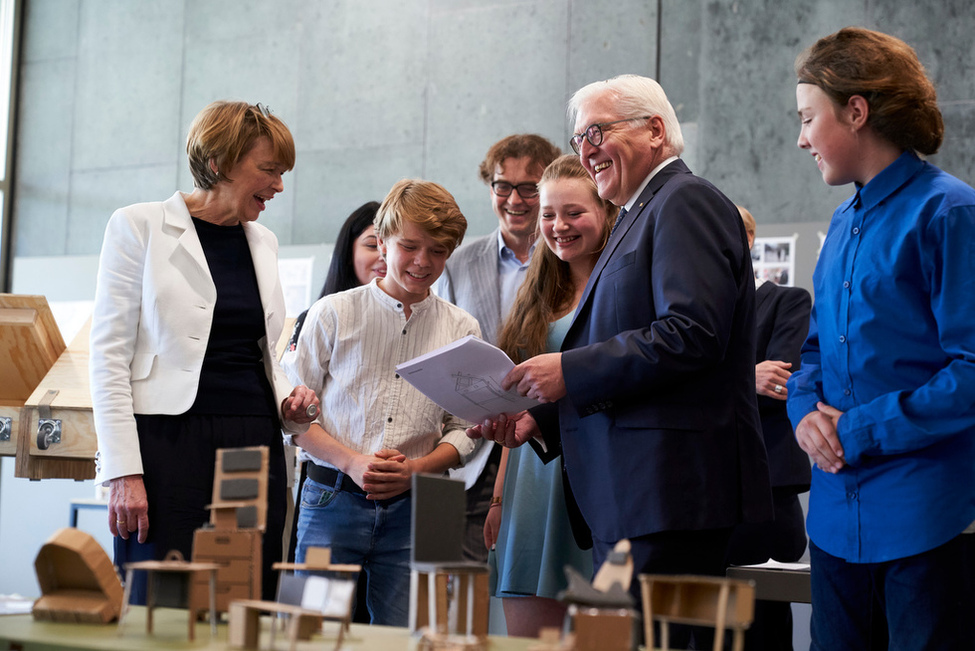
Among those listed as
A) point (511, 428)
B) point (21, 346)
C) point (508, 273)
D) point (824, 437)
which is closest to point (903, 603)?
point (824, 437)

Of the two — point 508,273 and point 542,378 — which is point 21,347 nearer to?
point 508,273

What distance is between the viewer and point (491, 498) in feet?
9.26

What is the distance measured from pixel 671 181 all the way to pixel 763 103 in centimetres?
304

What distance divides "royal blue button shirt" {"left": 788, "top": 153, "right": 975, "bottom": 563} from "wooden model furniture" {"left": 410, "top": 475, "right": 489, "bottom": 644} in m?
0.74

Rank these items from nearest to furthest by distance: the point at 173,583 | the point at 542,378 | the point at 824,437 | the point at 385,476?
the point at 173,583, the point at 824,437, the point at 542,378, the point at 385,476

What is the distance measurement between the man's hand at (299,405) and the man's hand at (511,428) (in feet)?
1.30

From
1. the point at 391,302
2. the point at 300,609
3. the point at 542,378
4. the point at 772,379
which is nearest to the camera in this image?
the point at 300,609

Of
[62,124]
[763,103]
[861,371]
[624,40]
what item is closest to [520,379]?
[861,371]

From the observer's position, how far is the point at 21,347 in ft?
9.53

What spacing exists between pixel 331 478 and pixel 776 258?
9.30 feet

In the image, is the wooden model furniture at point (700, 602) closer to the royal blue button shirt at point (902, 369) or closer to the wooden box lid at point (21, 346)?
the royal blue button shirt at point (902, 369)

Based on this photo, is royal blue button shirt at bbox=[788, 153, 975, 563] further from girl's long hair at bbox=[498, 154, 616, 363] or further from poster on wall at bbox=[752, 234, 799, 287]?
poster on wall at bbox=[752, 234, 799, 287]

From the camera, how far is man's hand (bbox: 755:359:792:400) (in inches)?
111

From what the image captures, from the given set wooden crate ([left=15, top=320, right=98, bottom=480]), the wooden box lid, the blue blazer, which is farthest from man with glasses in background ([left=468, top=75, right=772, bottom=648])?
the wooden box lid
